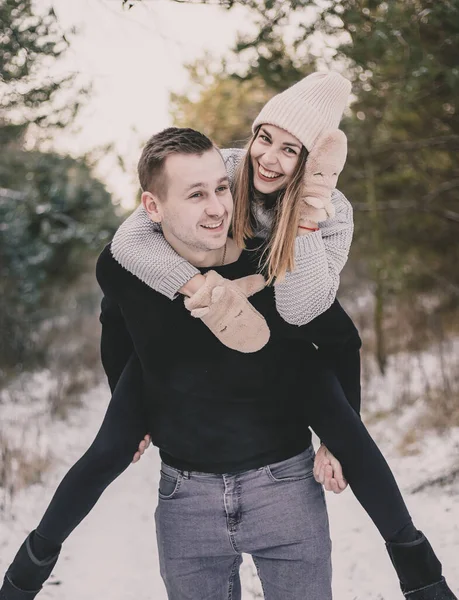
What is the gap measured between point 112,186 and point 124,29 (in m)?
7.87

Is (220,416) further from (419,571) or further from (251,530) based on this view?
(419,571)

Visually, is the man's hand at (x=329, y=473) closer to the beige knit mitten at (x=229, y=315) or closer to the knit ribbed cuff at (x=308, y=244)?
the beige knit mitten at (x=229, y=315)

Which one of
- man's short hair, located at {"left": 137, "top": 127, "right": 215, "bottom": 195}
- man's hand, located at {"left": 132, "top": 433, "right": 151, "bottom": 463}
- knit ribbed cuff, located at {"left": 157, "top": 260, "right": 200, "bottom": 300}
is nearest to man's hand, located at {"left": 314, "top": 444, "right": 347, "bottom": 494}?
man's hand, located at {"left": 132, "top": 433, "right": 151, "bottom": 463}

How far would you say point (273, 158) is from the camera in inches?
84.7

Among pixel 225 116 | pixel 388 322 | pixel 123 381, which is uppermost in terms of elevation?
pixel 123 381

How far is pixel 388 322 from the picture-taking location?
9750mm

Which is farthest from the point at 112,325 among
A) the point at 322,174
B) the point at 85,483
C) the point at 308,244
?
the point at 322,174

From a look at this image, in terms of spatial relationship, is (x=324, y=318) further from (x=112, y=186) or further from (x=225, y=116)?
(x=112, y=186)

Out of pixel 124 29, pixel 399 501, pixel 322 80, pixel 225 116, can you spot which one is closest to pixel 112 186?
pixel 225 116

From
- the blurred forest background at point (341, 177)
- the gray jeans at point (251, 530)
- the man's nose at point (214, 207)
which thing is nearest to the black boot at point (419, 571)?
the gray jeans at point (251, 530)

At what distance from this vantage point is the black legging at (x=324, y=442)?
1892mm

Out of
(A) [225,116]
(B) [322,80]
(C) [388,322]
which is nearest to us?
(B) [322,80]

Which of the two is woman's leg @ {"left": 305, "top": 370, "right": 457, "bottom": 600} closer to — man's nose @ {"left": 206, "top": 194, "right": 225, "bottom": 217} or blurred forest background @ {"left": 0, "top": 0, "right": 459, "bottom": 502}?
man's nose @ {"left": 206, "top": 194, "right": 225, "bottom": 217}

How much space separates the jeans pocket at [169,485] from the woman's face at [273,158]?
0.97 m
